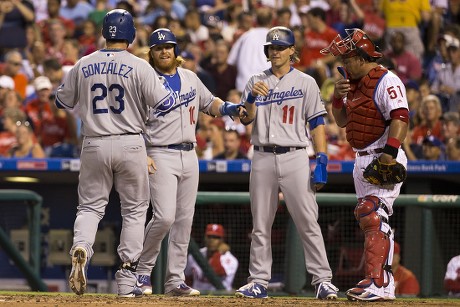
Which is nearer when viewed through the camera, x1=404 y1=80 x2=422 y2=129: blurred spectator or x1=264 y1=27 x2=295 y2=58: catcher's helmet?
x1=264 y1=27 x2=295 y2=58: catcher's helmet

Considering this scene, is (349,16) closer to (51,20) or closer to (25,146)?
(51,20)

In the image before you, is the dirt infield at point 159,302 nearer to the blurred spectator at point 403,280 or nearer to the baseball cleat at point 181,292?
the baseball cleat at point 181,292

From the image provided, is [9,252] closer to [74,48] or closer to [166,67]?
[166,67]

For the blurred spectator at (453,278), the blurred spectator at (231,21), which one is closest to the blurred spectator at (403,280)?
the blurred spectator at (453,278)

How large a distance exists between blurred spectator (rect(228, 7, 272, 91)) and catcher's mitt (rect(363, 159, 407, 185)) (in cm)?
651

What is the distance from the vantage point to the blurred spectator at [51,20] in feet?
52.0

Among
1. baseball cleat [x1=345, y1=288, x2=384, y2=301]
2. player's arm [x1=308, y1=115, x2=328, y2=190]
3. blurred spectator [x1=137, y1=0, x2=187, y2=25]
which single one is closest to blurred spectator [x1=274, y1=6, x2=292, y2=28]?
blurred spectator [x1=137, y1=0, x2=187, y2=25]

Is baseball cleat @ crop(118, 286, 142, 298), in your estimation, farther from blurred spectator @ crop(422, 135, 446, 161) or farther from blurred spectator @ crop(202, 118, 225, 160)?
blurred spectator @ crop(422, 135, 446, 161)

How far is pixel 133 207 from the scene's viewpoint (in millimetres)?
7938

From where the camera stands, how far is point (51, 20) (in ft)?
51.6

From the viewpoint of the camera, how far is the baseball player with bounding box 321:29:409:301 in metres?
7.65

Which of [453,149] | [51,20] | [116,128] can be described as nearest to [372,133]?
[116,128]

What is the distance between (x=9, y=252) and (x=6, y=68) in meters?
4.21

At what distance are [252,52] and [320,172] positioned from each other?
613 cm
